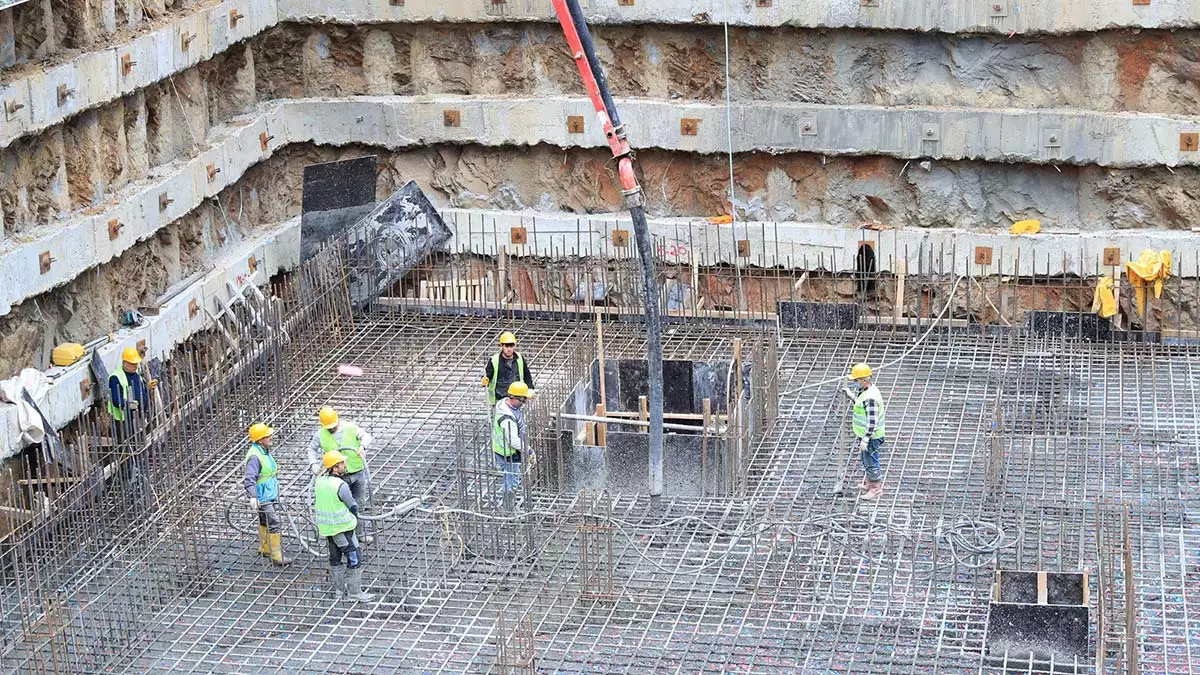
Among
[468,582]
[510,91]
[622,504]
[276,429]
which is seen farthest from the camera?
[510,91]

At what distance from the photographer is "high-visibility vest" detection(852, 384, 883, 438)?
1493 cm

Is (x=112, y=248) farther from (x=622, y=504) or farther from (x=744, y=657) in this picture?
(x=744, y=657)

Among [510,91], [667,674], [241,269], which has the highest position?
[510,91]

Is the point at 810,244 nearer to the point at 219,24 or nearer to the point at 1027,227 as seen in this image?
the point at 1027,227

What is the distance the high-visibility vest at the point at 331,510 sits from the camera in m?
13.2

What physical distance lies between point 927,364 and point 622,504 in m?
4.44

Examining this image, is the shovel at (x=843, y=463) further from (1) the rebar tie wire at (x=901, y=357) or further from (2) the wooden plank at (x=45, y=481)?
(2) the wooden plank at (x=45, y=481)

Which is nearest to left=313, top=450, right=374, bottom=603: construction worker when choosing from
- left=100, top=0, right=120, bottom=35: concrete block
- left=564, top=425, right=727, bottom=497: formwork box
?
left=564, top=425, right=727, bottom=497: formwork box

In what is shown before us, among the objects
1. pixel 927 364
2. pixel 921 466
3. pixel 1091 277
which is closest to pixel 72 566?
pixel 921 466

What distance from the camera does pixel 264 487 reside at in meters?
14.2

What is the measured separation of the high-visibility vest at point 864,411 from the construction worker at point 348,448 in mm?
3911

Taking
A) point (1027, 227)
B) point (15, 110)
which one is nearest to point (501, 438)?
point (15, 110)

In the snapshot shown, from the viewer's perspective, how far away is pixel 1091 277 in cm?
1966

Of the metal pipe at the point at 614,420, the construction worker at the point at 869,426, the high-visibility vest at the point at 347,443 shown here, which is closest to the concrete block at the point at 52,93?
the high-visibility vest at the point at 347,443
